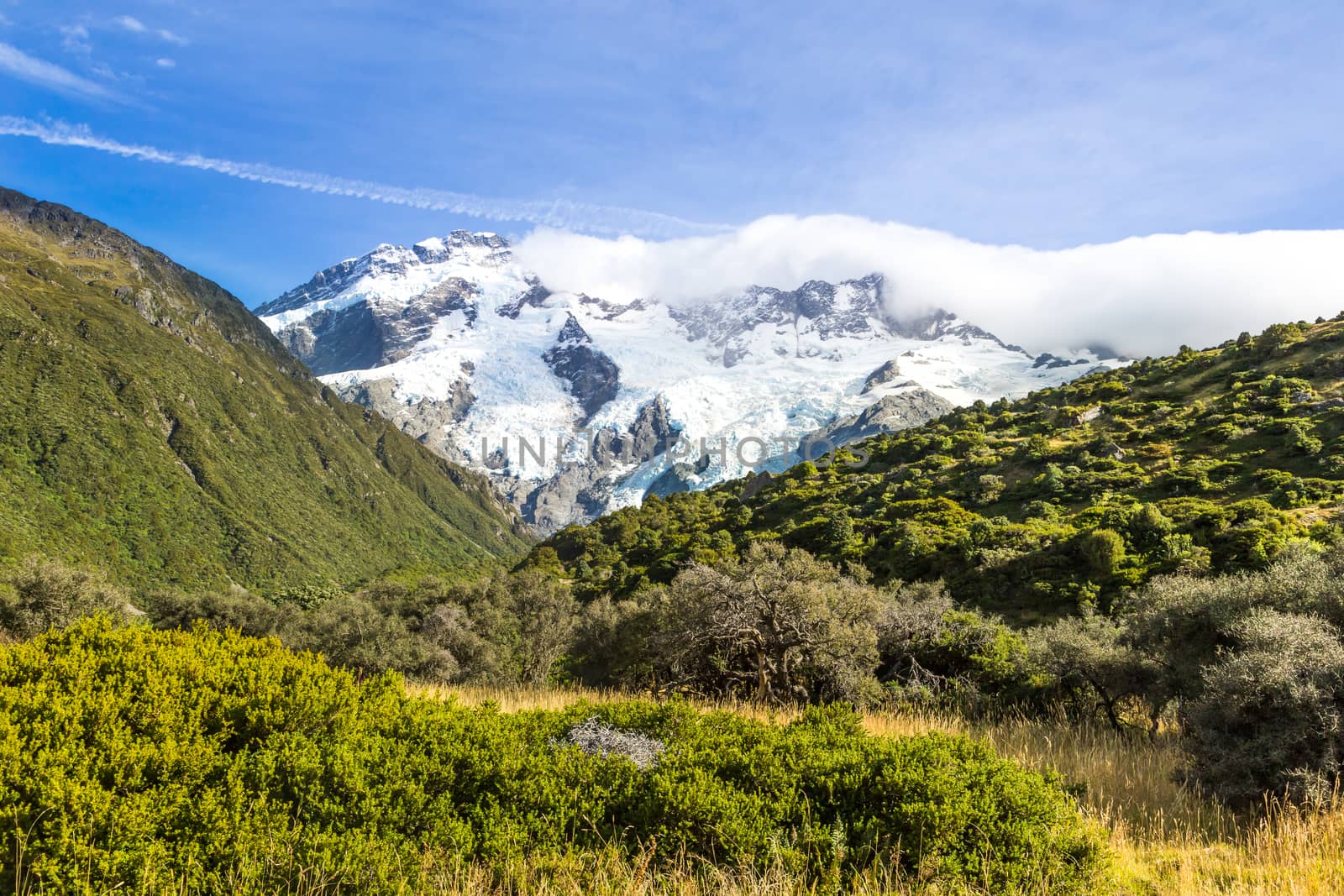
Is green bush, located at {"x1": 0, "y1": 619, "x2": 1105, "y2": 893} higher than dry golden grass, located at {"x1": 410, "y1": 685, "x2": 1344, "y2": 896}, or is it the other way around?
green bush, located at {"x1": 0, "y1": 619, "x2": 1105, "y2": 893}

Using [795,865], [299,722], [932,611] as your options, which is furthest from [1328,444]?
[299,722]

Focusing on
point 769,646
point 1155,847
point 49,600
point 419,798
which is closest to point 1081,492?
point 769,646

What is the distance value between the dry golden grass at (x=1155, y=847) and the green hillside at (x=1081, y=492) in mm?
23957

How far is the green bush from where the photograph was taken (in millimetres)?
4430

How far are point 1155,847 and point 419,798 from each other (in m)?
6.49

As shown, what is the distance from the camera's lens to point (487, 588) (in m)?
42.5

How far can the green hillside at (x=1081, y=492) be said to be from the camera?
3062cm

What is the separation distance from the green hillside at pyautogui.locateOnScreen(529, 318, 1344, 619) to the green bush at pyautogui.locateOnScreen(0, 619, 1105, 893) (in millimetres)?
28056

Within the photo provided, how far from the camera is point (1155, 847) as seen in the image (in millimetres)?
5875

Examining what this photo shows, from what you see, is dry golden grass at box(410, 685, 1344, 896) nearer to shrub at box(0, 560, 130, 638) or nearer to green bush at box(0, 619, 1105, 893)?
green bush at box(0, 619, 1105, 893)

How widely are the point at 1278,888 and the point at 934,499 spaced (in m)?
45.5

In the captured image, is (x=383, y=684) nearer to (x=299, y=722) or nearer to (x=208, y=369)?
(x=299, y=722)

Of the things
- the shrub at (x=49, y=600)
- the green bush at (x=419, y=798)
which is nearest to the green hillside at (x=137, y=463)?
the shrub at (x=49, y=600)

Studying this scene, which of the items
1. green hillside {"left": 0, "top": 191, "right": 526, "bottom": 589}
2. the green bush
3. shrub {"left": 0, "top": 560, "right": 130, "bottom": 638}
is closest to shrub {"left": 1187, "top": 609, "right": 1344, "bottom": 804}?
the green bush
